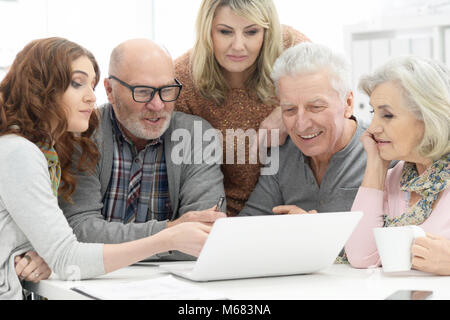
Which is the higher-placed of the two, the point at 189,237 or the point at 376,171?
the point at 376,171

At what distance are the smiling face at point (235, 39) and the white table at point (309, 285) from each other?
2.80ft

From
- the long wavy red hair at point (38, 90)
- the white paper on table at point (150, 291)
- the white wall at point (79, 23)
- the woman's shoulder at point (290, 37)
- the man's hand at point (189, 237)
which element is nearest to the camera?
the white paper on table at point (150, 291)

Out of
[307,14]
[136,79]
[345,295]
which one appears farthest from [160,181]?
[307,14]

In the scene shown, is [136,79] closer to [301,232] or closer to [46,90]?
[46,90]

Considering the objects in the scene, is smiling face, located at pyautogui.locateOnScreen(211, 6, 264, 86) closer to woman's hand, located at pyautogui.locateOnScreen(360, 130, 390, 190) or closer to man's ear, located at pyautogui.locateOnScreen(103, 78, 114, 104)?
man's ear, located at pyautogui.locateOnScreen(103, 78, 114, 104)

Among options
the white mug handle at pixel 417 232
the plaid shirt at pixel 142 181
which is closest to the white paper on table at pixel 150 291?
the white mug handle at pixel 417 232

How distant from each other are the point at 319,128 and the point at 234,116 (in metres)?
0.34

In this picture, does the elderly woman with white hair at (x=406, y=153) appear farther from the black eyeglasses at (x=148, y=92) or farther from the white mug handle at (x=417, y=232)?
the black eyeglasses at (x=148, y=92)

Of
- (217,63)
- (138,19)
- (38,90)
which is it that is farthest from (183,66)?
(138,19)

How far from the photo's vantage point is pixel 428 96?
1472mm

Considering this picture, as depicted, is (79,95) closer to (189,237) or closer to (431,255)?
(189,237)

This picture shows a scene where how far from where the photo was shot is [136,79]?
1845mm

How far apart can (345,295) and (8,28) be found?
10.9ft

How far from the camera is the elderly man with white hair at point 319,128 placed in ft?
5.98
